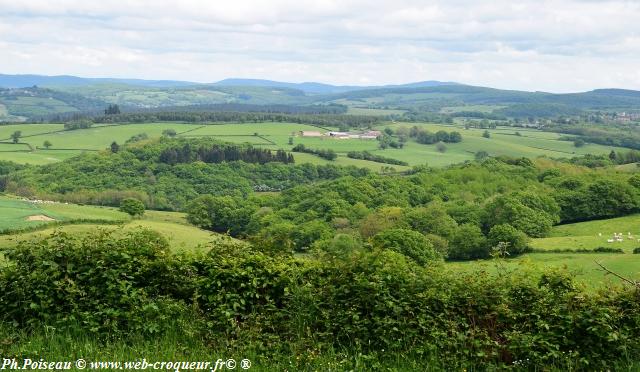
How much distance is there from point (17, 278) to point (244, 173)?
13755 cm

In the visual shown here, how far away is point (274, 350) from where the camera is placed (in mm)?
9055

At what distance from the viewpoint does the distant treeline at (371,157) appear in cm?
14891

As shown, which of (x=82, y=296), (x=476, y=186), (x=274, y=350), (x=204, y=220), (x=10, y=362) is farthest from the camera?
(x=476, y=186)

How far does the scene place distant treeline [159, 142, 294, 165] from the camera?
492 ft

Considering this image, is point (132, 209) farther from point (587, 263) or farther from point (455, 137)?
point (455, 137)

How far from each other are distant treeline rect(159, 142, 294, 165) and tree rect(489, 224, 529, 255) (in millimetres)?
86366

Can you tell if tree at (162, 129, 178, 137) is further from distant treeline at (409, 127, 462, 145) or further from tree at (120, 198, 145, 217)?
tree at (120, 198, 145, 217)

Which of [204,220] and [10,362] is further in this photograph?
[204,220]

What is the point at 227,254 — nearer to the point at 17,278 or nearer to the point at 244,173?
the point at 17,278

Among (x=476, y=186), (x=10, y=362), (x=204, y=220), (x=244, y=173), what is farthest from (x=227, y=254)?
(x=244, y=173)

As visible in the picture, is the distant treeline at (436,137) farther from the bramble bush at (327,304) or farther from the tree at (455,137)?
the bramble bush at (327,304)

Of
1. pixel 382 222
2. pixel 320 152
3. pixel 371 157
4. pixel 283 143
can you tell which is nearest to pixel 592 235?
pixel 382 222

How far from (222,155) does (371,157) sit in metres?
36.1
